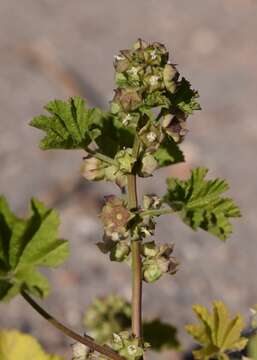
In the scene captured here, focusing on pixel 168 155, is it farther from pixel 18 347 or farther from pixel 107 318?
pixel 107 318

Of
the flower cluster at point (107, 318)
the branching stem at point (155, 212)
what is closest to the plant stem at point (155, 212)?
the branching stem at point (155, 212)

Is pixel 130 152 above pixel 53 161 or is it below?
below

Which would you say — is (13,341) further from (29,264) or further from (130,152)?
(130,152)

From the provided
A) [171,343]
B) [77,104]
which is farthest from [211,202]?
[171,343]

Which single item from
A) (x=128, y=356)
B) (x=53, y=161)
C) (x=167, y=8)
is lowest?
(x=128, y=356)

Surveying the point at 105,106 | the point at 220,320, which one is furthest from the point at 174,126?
the point at 105,106

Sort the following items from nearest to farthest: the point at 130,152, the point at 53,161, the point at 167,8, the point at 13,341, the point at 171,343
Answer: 1. the point at 130,152
2. the point at 13,341
3. the point at 171,343
4. the point at 53,161
5. the point at 167,8

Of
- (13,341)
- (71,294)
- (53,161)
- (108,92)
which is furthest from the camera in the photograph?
(108,92)
